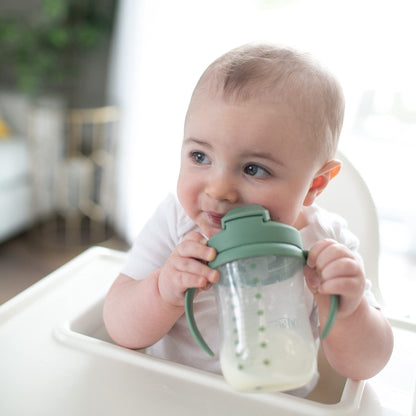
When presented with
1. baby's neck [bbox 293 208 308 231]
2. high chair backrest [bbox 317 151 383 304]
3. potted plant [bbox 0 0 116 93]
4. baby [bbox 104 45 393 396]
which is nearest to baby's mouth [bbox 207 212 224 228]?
baby [bbox 104 45 393 396]

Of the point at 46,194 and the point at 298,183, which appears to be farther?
the point at 46,194

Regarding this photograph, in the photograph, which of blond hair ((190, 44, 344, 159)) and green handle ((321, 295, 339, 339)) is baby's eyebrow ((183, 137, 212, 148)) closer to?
blond hair ((190, 44, 344, 159))

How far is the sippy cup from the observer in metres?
0.48

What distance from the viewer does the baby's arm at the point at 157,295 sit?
1.80 feet

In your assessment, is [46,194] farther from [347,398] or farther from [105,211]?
[347,398]

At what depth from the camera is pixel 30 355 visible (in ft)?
2.17

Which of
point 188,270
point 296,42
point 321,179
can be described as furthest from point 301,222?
point 296,42

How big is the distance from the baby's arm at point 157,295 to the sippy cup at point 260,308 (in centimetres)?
2

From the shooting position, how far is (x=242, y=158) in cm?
60

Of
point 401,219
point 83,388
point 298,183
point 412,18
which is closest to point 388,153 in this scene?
point 401,219

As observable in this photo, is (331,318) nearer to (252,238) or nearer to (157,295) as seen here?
(252,238)

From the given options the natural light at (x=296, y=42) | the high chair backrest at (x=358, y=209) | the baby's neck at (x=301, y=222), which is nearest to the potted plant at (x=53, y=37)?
the natural light at (x=296, y=42)

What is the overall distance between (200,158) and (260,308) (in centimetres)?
23

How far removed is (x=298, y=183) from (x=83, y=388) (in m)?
0.38
